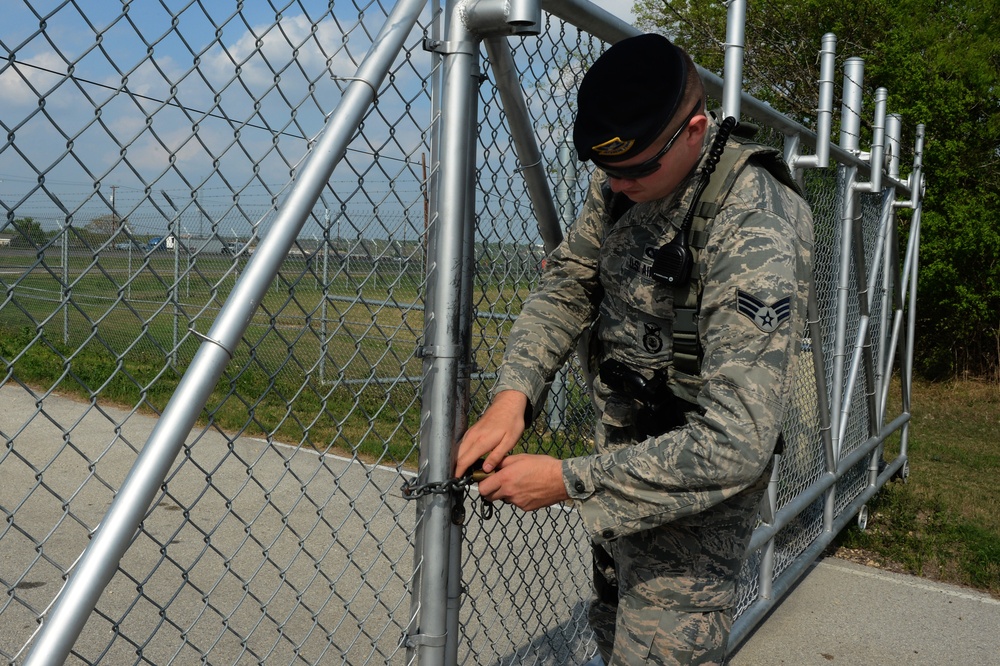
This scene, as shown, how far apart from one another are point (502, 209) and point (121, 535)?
1489mm

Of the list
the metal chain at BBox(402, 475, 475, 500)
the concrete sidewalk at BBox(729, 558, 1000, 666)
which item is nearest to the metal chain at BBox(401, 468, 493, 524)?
the metal chain at BBox(402, 475, 475, 500)

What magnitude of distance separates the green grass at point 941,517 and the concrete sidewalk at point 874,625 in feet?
0.86

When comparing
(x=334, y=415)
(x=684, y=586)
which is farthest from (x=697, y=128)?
(x=334, y=415)

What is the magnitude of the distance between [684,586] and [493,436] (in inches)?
23.5

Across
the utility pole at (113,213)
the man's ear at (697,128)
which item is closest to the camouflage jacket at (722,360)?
the man's ear at (697,128)

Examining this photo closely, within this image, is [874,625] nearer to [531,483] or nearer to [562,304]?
[562,304]

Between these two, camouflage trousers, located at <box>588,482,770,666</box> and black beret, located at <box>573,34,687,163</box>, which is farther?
camouflage trousers, located at <box>588,482,770,666</box>

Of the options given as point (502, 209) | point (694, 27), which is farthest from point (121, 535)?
point (694, 27)

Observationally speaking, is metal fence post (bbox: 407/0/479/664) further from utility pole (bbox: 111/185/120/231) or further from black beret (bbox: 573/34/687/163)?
utility pole (bbox: 111/185/120/231)

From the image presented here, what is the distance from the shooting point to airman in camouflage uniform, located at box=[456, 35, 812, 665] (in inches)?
69.9

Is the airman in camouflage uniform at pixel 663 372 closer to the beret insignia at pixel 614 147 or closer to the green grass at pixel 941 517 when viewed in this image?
the beret insignia at pixel 614 147

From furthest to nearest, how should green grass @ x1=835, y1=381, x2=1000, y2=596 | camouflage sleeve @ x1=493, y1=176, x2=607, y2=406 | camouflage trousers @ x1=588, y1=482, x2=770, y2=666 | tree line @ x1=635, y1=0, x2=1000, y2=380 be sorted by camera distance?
tree line @ x1=635, y1=0, x2=1000, y2=380, green grass @ x1=835, y1=381, x2=1000, y2=596, camouflage sleeve @ x1=493, y1=176, x2=607, y2=406, camouflage trousers @ x1=588, y1=482, x2=770, y2=666

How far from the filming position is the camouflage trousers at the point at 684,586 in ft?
6.82

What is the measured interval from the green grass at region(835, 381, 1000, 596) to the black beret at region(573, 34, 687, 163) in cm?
457
